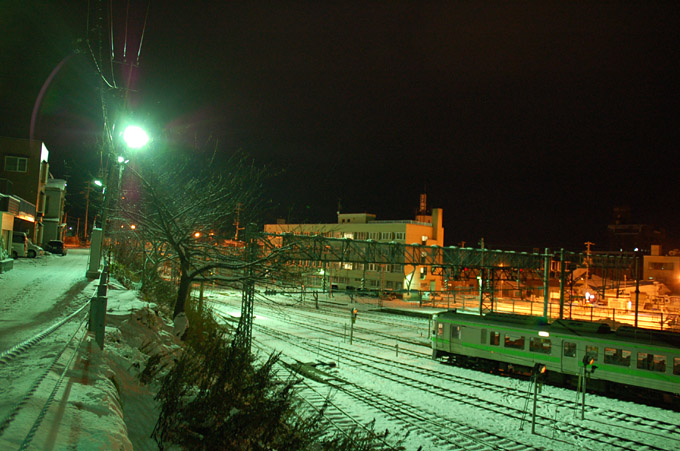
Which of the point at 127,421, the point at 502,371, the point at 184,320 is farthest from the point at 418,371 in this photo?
the point at 127,421

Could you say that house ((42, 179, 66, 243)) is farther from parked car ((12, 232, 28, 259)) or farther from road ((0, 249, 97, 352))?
road ((0, 249, 97, 352))

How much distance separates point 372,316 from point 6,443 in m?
34.5

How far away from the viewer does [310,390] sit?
50.2 feet

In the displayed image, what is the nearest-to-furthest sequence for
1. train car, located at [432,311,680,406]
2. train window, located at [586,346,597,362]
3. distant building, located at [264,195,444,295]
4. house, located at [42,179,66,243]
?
train car, located at [432,311,680,406] < train window, located at [586,346,597,362] < house, located at [42,179,66,243] < distant building, located at [264,195,444,295]

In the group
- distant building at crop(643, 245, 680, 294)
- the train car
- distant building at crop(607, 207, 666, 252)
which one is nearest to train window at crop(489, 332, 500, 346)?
the train car

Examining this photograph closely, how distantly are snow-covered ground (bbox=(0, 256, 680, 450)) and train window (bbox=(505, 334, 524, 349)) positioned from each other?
5.19 feet

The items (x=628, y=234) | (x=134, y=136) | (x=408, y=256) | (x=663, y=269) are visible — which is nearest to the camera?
(x=134, y=136)

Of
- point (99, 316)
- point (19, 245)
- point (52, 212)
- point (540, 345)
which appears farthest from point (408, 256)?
point (52, 212)

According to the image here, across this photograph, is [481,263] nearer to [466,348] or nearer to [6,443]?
[466,348]

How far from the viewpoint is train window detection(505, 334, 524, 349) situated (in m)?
18.5

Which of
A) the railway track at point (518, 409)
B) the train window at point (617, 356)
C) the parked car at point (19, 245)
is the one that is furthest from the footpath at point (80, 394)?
the parked car at point (19, 245)

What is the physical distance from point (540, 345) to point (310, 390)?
32.3 ft

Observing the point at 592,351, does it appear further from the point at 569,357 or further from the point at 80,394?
the point at 80,394

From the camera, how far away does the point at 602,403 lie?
15.3 metres
